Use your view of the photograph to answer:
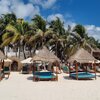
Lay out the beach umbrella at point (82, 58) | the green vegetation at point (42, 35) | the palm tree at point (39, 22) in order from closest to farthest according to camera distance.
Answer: the beach umbrella at point (82, 58) < the green vegetation at point (42, 35) < the palm tree at point (39, 22)

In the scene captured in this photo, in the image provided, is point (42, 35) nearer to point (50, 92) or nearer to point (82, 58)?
point (82, 58)

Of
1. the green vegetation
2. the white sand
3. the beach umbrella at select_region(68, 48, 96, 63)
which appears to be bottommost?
the white sand

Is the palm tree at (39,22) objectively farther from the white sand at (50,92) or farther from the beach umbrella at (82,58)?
the white sand at (50,92)

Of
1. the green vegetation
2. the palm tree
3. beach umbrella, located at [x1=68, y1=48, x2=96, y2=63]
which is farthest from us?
the palm tree

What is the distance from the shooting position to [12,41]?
38.1 meters

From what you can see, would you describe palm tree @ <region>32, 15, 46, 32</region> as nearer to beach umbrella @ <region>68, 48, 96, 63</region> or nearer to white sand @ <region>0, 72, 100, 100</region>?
beach umbrella @ <region>68, 48, 96, 63</region>

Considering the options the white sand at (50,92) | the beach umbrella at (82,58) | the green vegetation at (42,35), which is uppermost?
the green vegetation at (42,35)

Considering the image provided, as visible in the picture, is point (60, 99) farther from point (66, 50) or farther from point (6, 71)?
point (66, 50)

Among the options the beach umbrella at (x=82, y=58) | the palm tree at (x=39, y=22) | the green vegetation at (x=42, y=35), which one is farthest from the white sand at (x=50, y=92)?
the palm tree at (x=39, y=22)

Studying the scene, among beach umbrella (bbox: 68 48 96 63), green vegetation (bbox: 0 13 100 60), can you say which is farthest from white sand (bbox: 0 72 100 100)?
green vegetation (bbox: 0 13 100 60)

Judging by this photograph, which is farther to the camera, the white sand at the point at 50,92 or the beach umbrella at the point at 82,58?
the beach umbrella at the point at 82,58

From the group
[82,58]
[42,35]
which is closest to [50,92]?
[82,58]

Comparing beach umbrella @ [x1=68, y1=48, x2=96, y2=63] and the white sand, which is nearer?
the white sand

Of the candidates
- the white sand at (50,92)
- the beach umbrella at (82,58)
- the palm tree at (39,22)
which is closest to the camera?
the white sand at (50,92)
